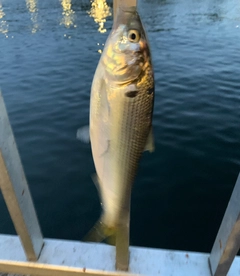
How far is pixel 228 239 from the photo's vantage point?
1703 mm

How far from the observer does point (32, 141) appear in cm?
733

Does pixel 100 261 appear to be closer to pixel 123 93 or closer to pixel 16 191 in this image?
pixel 16 191

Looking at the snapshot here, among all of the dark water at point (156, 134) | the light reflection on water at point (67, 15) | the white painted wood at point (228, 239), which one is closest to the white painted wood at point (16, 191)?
the white painted wood at point (228, 239)

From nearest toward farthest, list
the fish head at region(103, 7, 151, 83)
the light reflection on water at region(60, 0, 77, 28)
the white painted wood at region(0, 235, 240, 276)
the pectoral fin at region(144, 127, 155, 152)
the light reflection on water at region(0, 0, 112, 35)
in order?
the fish head at region(103, 7, 151, 83), the pectoral fin at region(144, 127, 155, 152), the white painted wood at region(0, 235, 240, 276), the light reflection on water at region(0, 0, 112, 35), the light reflection on water at region(60, 0, 77, 28)

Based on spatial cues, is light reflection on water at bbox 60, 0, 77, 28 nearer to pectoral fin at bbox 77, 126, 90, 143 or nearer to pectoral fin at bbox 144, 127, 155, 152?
pectoral fin at bbox 77, 126, 90, 143

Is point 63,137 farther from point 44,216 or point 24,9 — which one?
point 24,9

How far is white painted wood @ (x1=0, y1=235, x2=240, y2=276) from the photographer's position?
2068 mm

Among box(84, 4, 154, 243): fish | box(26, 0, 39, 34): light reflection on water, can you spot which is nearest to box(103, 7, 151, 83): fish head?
box(84, 4, 154, 243): fish

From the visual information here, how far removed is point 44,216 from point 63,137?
2.68m

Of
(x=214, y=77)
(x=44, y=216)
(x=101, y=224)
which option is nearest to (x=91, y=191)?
(x=44, y=216)

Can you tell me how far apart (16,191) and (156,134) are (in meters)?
6.07

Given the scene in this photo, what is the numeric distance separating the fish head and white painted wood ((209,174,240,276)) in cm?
91

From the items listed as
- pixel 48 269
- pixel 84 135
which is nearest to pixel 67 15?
pixel 48 269

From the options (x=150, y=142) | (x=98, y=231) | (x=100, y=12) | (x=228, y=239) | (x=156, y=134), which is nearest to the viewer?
(x=150, y=142)
